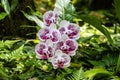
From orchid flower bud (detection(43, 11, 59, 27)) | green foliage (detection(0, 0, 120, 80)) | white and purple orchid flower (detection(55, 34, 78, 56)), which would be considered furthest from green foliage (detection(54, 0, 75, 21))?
white and purple orchid flower (detection(55, 34, 78, 56))

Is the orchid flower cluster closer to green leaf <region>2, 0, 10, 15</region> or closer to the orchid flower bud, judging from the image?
the orchid flower bud

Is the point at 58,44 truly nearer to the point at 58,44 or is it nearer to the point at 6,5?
the point at 58,44

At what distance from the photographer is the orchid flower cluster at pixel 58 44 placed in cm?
221

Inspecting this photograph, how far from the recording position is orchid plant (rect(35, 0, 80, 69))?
2207mm

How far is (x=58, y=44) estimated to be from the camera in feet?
7.31

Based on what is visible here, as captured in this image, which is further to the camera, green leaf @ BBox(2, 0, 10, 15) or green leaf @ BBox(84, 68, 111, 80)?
green leaf @ BBox(2, 0, 10, 15)

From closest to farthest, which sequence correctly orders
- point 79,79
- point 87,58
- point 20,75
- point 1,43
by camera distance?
point 79,79
point 20,75
point 1,43
point 87,58

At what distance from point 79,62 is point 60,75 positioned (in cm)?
39

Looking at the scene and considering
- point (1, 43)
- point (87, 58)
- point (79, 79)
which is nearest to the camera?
point (79, 79)

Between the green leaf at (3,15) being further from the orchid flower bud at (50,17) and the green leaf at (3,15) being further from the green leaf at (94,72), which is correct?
the green leaf at (94,72)

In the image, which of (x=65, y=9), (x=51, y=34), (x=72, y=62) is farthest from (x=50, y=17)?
(x=72, y=62)

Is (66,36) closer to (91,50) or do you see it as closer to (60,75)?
(60,75)

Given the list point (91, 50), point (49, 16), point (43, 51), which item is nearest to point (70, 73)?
point (43, 51)

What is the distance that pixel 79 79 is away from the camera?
7.03 ft
